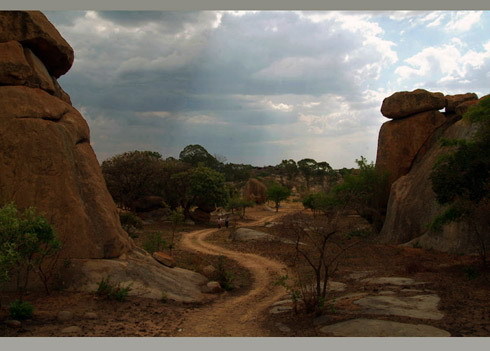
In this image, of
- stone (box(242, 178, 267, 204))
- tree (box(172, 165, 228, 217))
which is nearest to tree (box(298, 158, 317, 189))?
stone (box(242, 178, 267, 204))

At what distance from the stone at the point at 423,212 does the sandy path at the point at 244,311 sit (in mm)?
6739

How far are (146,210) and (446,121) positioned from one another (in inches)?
960

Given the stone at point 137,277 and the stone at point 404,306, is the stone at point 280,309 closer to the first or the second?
the stone at point 404,306

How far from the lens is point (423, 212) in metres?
21.1

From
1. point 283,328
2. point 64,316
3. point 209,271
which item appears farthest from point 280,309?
point 64,316

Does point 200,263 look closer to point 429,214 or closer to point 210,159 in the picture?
point 429,214

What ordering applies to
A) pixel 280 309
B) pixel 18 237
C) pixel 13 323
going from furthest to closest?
1. pixel 280 309
2. pixel 18 237
3. pixel 13 323

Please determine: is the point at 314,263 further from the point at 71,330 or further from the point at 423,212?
the point at 71,330

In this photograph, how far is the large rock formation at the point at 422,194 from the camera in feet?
57.2

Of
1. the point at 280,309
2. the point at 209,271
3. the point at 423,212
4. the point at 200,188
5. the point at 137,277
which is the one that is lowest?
the point at 280,309

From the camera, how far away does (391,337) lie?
7.62 metres

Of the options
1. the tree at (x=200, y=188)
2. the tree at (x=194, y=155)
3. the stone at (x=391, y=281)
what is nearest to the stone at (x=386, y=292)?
the stone at (x=391, y=281)

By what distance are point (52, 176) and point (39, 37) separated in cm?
445

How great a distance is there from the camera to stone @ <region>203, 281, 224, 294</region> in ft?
41.2
